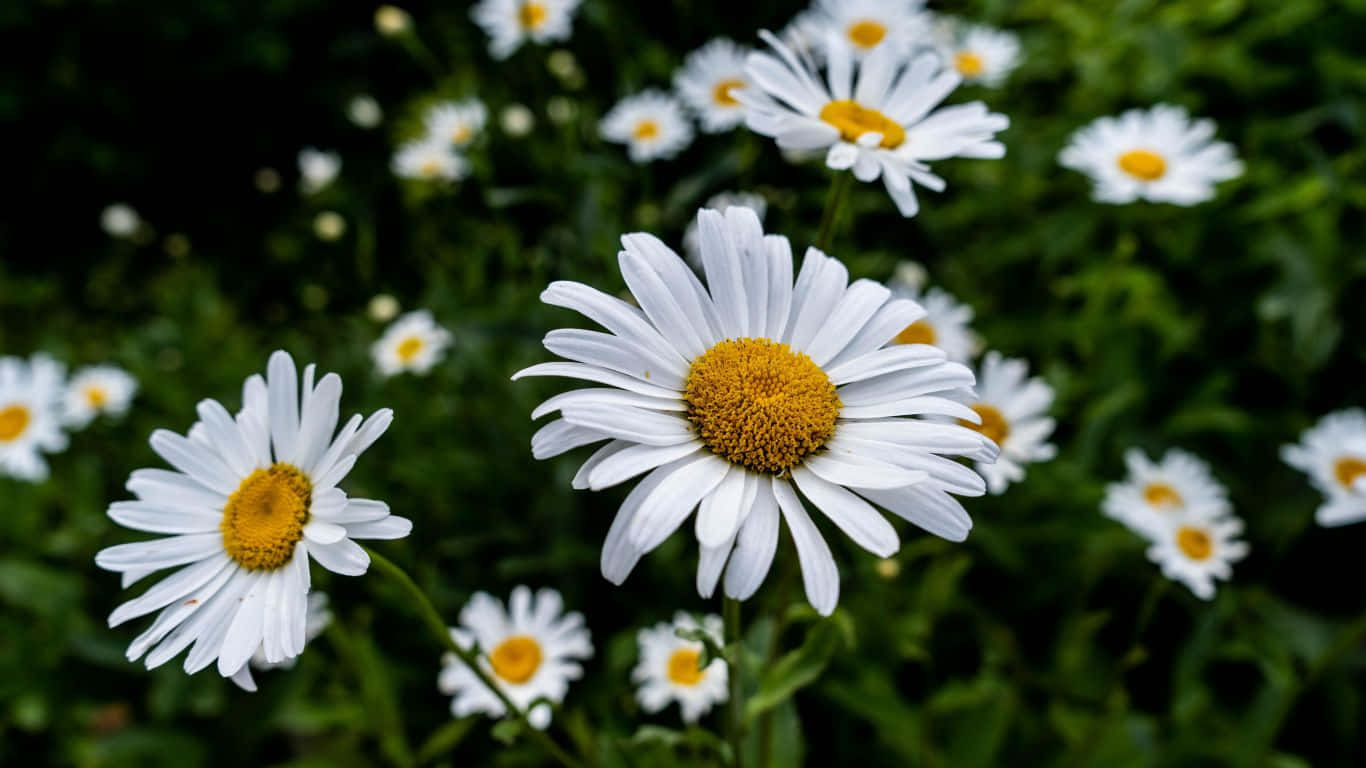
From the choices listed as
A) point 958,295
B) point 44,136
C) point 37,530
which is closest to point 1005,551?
point 958,295

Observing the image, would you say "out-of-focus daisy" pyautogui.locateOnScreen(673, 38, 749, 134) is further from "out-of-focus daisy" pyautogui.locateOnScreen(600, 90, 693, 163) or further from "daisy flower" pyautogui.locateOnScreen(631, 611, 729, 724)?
"daisy flower" pyautogui.locateOnScreen(631, 611, 729, 724)

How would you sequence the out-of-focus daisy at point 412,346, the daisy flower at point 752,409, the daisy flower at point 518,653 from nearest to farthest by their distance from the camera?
the daisy flower at point 752,409
the daisy flower at point 518,653
the out-of-focus daisy at point 412,346

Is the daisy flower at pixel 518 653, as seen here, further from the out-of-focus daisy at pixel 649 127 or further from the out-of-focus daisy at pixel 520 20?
the out-of-focus daisy at pixel 520 20

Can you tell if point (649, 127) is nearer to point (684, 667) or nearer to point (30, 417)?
point (684, 667)

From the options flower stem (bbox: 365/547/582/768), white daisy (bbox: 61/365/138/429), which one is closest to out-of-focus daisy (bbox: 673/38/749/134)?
flower stem (bbox: 365/547/582/768)

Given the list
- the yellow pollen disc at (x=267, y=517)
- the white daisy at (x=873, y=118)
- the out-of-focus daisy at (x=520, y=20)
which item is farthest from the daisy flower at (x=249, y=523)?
the out-of-focus daisy at (x=520, y=20)

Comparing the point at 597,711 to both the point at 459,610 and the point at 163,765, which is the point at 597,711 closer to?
the point at 459,610

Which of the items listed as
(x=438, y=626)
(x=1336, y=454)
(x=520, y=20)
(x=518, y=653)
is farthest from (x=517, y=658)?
(x=520, y=20)
